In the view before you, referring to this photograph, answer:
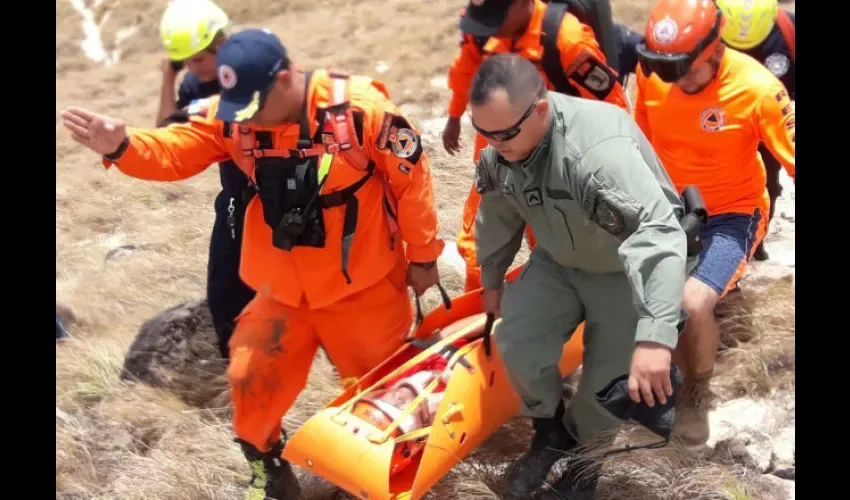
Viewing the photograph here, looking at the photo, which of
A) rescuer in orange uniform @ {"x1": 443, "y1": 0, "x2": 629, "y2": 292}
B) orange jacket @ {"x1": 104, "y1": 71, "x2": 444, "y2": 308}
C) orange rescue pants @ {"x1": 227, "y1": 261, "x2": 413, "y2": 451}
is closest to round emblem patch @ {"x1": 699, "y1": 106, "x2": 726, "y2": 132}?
rescuer in orange uniform @ {"x1": 443, "y1": 0, "x2": 629, "y2": 292}

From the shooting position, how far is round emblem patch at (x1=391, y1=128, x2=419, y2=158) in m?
3.18

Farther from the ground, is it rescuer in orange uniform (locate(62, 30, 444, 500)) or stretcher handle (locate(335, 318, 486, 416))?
rescuer in orange uniform (locate(62, 30, 444, 500))

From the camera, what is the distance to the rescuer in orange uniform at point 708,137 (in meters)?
3.57

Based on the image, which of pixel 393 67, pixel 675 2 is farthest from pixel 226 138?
pixel 393 67

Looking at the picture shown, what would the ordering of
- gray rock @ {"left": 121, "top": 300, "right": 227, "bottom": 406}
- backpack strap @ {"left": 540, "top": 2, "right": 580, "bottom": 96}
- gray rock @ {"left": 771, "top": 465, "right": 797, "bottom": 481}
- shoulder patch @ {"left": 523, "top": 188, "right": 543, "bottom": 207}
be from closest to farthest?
1. shoulder patch @ {"left": 523, "top": 188, "right": 543, "bottom": 207}
2. gray rock @ {"left": 771, "top": 465, "right": 797, "bottom": 481}
3. backpack strap @ {"left": 540, "top": 2, "right": 580, "bottom": 96}
4. gray rock @ {"left": 121, "top": 300, "right": 227, "bottom": 406}

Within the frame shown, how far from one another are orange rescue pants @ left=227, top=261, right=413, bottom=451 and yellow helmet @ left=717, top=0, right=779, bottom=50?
8.18ft

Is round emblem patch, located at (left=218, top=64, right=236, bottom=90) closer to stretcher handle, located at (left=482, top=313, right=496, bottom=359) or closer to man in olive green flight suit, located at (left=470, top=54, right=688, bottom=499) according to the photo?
man in olive green flight suit, located at (left=470, top=54, right=688, bottom=499)

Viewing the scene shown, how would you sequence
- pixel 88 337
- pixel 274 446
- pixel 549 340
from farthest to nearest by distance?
1. pixel 88 337
2. pixel 274 446
3. pixel 549 340

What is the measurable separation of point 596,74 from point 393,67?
9801 mm

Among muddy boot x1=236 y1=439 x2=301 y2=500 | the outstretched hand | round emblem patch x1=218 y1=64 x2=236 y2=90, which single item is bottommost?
muddy boot x1=236 y1=439 x2=301 y2=500

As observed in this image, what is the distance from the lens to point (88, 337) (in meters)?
5.78

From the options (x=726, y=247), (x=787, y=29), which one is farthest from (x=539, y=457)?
(x=787, y=29)

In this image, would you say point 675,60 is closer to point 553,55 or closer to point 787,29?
point 553,55
